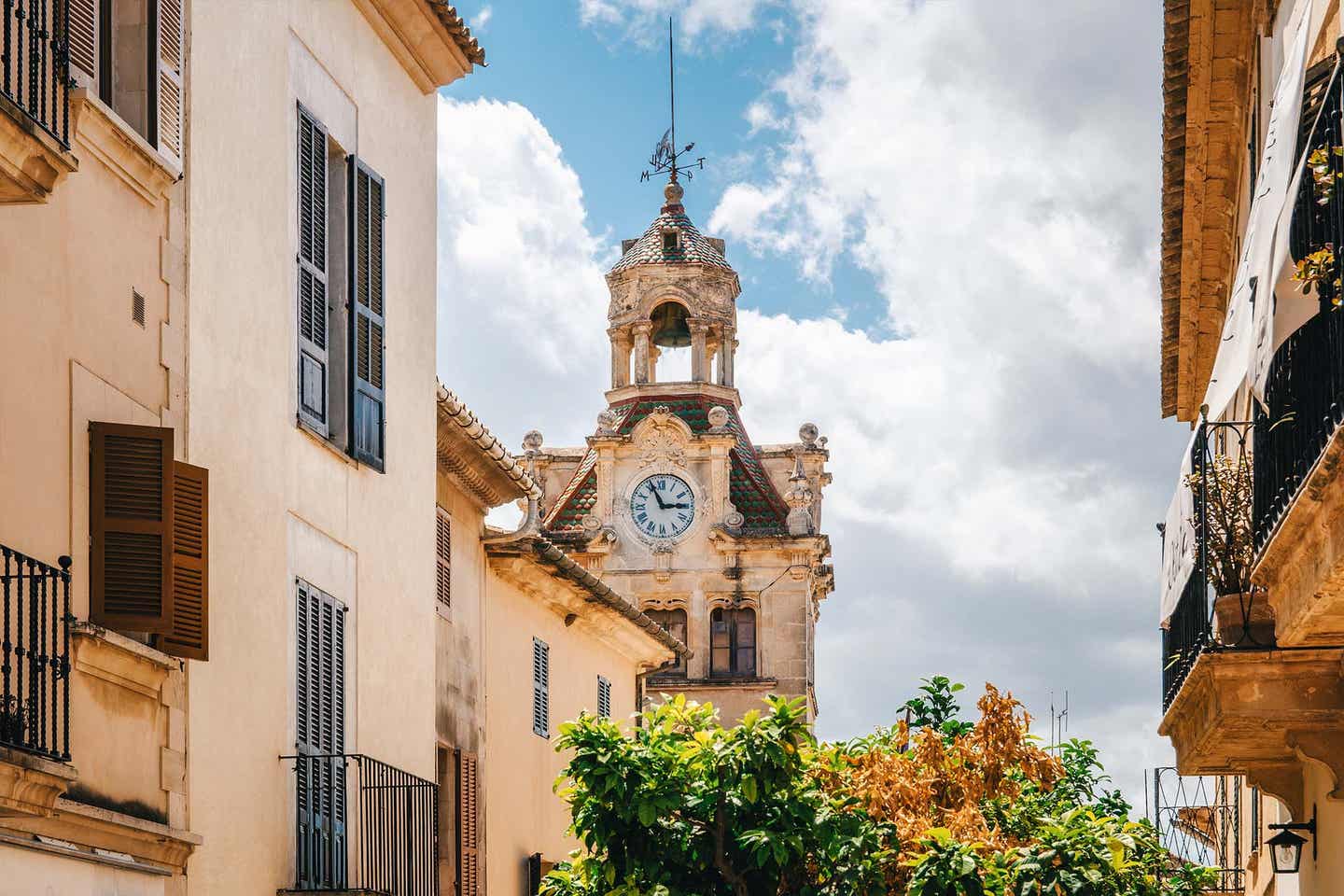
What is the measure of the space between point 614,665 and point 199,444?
17.7 metres

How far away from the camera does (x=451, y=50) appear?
19.4 metres

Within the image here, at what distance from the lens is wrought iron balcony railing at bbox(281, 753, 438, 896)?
1526 centimetres

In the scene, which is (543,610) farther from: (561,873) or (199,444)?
(199,444)

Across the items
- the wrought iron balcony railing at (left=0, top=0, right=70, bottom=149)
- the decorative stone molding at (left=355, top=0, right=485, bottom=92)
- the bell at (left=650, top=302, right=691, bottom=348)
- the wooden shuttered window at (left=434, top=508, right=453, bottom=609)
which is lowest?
the wooden shuttered window at (left=434, top=508, right=453, bottom=609)

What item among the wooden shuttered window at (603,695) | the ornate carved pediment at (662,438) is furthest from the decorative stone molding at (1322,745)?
the ornate carved pediment at (662,438)

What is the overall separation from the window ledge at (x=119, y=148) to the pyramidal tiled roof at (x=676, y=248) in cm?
4722

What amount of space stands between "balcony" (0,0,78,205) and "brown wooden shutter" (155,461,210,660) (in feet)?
7.10

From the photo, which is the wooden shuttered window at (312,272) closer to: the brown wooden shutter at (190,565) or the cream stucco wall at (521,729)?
the brown wooden shutter at (190,565)

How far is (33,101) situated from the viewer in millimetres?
10195

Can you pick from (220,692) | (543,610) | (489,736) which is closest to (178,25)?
(220,692)

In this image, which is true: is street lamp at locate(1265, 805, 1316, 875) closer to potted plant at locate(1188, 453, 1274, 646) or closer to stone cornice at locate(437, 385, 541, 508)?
potted plant at locate(1188, 453, 1274, 646)

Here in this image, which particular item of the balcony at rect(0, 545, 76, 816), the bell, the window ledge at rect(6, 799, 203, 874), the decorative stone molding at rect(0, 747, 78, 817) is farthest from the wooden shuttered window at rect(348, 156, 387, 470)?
the bell

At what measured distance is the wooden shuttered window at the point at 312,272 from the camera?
52.4 feet

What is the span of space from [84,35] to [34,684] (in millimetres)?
3916
